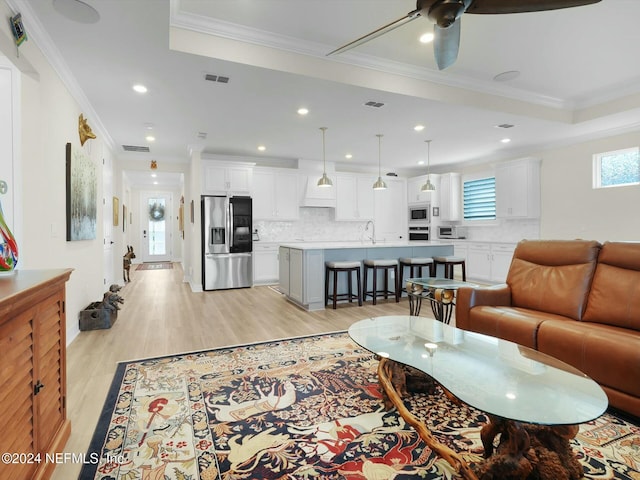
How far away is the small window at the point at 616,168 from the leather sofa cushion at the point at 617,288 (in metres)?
3.57

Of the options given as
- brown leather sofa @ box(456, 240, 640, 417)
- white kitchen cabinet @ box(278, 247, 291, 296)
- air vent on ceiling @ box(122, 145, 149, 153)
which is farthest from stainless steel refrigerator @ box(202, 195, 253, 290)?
brown leather sofa @ box(456, 240, 640, 417)

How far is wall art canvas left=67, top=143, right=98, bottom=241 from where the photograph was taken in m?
3.37

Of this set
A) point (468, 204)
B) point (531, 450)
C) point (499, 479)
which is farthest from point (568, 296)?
point (468, 204)

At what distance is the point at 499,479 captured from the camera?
4.52 ft

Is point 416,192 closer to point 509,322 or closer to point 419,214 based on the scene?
point 419,214

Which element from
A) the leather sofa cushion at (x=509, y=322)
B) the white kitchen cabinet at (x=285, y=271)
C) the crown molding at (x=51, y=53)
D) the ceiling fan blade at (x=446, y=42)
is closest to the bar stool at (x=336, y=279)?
the white kitchen cabinet at (x=285, y=271)

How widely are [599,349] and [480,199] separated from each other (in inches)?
235

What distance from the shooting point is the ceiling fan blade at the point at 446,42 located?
210cm

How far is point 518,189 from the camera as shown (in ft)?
21.3

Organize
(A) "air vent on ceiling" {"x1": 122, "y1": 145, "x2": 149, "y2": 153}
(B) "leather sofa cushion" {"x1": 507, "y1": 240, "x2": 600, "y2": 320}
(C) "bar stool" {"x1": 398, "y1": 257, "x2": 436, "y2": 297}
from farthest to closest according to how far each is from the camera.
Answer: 1. (A) "air vent on ceiling" {"x1": 122, "y1": 145, "x2": 149, "y2": 153}
2. (C) "bar stool" {"x1": 398, "y1": 257, "x2": 436, "y2": 297}
3. (B) "leather sofa cushion" {"x1": 507, "y1": 240, "x2": 600, "y2": 320}

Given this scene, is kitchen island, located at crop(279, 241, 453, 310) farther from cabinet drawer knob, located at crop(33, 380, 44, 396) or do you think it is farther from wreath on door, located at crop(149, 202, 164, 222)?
wreath on door, located at crop(149, 202, 164, 222)

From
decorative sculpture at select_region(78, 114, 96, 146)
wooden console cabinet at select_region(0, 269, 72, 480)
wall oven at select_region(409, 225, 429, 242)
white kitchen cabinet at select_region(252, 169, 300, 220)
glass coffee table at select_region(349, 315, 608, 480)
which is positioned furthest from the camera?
wall oven at select_region(409, 225, 429, 242)

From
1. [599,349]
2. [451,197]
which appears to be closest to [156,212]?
[451,197]

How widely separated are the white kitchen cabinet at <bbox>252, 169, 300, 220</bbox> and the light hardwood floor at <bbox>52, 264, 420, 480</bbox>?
1829 millimetres
